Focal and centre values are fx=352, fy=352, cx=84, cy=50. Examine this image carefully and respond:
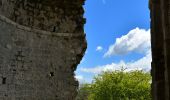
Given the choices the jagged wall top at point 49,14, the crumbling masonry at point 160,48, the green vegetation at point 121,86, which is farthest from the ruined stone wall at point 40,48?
the green vegetation at point 121,86

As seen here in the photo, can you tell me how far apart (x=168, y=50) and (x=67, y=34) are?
29.6ft

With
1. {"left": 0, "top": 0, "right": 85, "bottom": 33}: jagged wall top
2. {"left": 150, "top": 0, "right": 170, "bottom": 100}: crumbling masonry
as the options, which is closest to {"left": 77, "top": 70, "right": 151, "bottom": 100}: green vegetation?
{"left": 0, "top": 0, "right": 85, "bottom": 33}: jagged wall top

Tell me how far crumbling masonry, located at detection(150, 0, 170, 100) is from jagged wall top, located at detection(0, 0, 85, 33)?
24.4 feet

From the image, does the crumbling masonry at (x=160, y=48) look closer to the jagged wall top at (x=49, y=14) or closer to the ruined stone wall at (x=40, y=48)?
the ruined stone wall at (x=40, y=48)

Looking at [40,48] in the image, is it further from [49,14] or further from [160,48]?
[160,48]

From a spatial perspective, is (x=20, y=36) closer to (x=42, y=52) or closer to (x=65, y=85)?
(x=42, y=52)

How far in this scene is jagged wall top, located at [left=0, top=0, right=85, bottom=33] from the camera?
11.4 metres

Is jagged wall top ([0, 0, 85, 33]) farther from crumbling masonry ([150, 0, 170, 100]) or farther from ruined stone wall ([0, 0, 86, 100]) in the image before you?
crumbling masonry ([150, 0, 170, 100])

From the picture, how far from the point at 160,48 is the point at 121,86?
79.4 ft

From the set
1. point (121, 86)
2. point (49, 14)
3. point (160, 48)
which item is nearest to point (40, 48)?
point (49, 14)

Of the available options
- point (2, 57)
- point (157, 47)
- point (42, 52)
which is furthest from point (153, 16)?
point (42, 52)

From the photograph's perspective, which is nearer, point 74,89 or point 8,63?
point 8,63

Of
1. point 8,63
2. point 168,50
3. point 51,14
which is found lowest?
point 168,50

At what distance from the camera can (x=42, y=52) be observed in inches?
467
